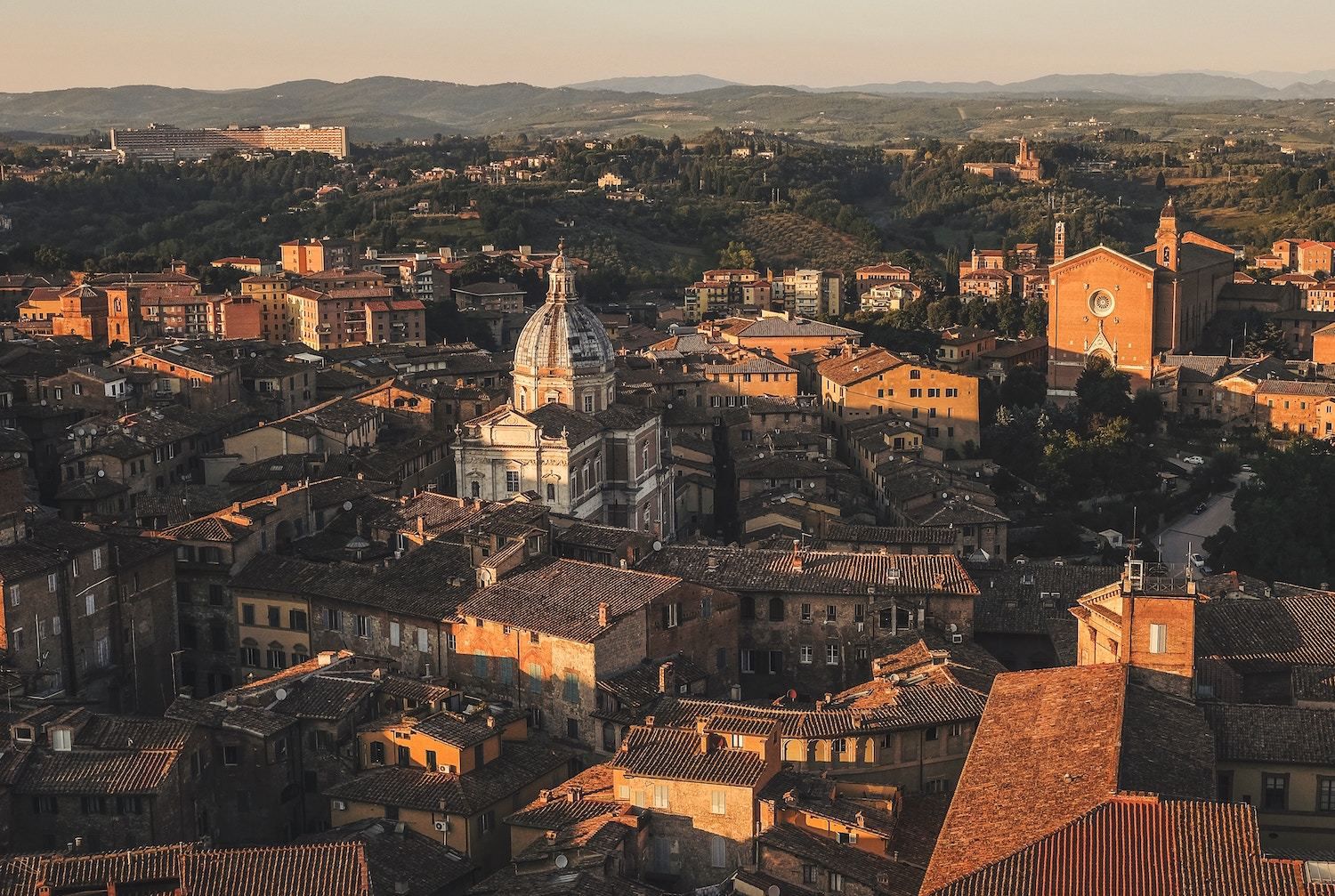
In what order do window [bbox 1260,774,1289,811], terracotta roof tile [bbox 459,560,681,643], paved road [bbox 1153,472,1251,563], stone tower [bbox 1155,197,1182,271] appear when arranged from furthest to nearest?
stone tower [bbox 1155,197,1182,271] < paved road [bbox 1153,472,1251,563] < terracotta roof tile [bbox 459,560,681,643] < window [bbox 1260,774,1289,811]

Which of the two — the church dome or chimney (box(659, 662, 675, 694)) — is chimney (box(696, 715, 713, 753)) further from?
the church dome

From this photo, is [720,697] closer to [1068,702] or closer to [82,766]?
[1068,702]

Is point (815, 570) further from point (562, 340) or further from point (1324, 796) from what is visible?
point (562, 340)

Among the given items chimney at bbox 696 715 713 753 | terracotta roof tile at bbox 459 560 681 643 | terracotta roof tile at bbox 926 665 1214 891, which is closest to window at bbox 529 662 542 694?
terracotta roof tile at bbox 459 560 681 643

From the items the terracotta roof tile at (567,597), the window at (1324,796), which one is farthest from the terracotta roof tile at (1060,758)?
the terracotta roof tile at (567,597)

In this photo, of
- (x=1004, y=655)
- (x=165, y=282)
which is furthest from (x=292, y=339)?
(x=1004, y=655)

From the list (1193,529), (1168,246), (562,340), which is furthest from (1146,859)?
(1168,246)

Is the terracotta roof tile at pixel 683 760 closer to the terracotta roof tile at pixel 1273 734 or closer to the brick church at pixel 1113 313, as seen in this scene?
the terracotta roof tile at pixel 1273 734
